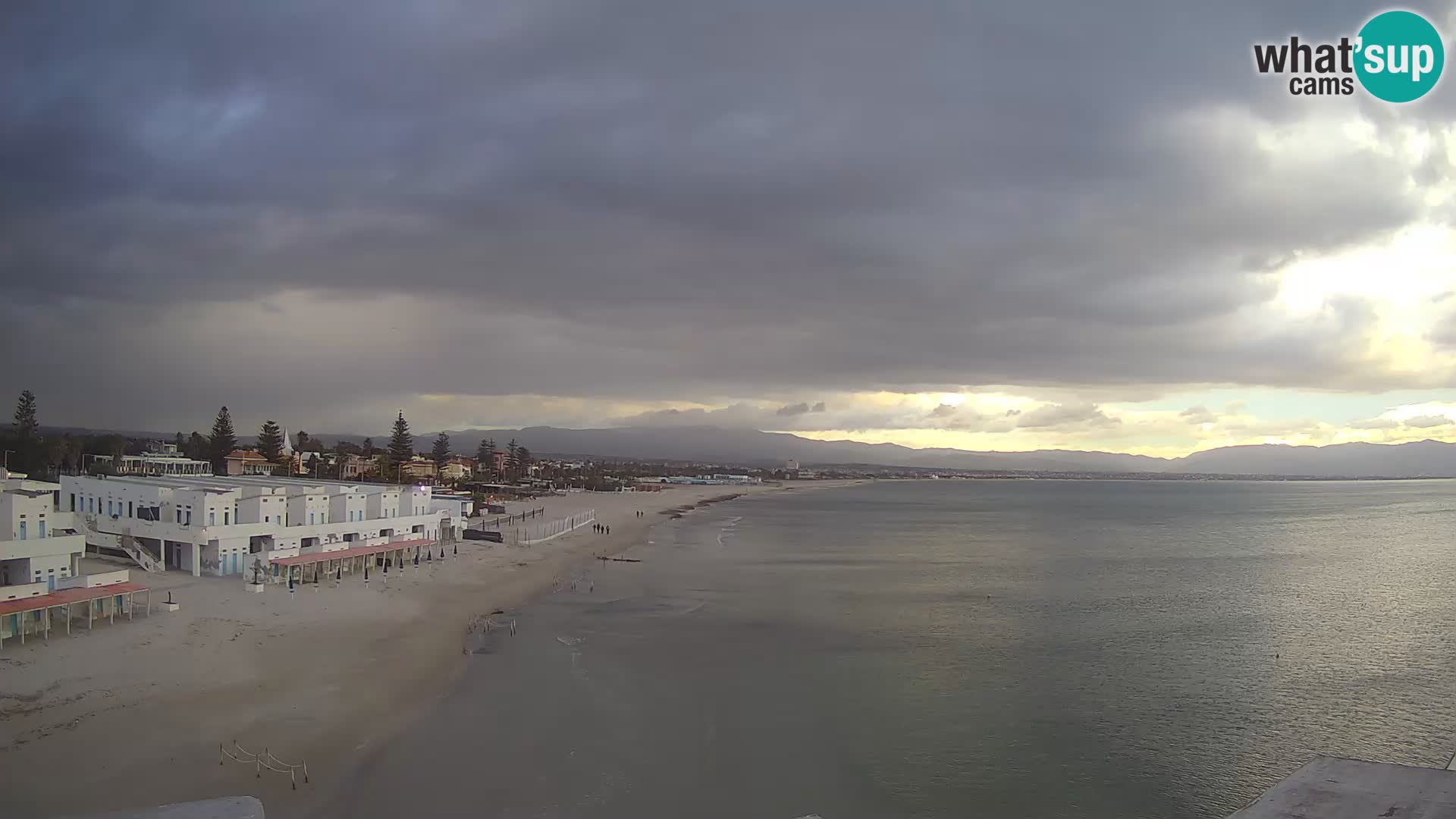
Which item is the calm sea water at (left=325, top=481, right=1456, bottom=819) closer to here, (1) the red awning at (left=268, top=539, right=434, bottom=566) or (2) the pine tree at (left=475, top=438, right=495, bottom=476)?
(1) the red awning at (left=268, top=539, right=434, bottom=566)

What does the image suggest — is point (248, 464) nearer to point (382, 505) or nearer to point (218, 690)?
point (382, 505)

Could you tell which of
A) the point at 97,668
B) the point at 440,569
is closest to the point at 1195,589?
the point at 440,569

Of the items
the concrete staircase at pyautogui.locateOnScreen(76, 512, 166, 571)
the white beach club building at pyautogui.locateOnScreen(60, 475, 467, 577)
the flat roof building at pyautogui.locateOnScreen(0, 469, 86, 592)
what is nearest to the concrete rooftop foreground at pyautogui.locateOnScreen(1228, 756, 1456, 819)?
the flat roof building at pyautogui.locateOnScreen(0, 469, 86, 592)

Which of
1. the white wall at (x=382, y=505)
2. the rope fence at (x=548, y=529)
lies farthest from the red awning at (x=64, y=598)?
the rope fence at (x=548, y=529)

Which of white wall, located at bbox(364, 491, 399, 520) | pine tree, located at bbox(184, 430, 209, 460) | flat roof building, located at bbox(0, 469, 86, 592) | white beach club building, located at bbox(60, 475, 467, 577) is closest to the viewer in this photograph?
flat roof building, located at bbox(0, 469, 86, 592)

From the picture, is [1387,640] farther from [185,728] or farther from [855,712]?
[185,728]
